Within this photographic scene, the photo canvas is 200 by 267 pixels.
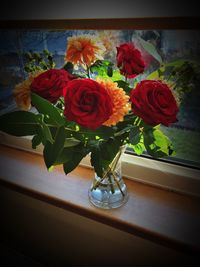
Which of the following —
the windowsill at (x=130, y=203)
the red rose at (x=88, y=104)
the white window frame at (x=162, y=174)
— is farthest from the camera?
the white window frame at (x=162, y=174)

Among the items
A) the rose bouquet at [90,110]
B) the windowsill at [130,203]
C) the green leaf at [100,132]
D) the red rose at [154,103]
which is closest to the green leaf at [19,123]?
the rose bouquet at [90,110]

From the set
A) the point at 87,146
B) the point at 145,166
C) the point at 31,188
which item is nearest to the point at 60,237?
→ the point at 31,188

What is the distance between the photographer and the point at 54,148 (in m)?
0.61

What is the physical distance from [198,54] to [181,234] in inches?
19.0

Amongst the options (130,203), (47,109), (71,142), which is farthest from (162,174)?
(47,109)

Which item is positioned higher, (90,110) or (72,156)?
(90,110)

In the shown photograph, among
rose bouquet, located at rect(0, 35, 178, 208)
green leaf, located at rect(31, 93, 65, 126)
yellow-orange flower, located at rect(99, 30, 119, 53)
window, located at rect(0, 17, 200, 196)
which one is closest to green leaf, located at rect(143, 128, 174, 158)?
rose bouquet, located at rect(0, 35, 178, 208)

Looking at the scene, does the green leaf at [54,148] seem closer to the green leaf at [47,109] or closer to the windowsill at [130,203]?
the green leaf at [47,109]

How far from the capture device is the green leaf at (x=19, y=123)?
→ 0.61 meters

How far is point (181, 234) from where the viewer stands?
752 millimetres

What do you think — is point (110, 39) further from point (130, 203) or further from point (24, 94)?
point (130, 203)

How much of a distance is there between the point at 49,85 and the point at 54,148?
A: 5.2 inches

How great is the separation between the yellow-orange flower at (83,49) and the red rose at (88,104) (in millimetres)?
136

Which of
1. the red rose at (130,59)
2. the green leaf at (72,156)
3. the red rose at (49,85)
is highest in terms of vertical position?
the red rose at (130,59)
